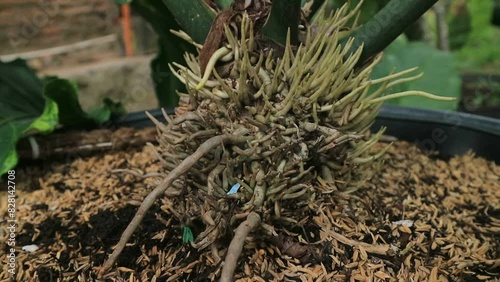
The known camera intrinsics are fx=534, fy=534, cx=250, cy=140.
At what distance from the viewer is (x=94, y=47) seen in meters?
2.90

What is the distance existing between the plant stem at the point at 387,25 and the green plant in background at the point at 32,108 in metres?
0.57

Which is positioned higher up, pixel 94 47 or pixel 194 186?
pixel 194 186

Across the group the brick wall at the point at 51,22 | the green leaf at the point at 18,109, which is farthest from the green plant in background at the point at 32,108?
the brick wall at the point at 51,22

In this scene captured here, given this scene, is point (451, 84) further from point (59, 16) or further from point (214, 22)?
point (59, 16)

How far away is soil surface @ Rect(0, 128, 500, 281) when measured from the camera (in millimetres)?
613

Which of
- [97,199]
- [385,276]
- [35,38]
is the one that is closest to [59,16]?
[35,38]

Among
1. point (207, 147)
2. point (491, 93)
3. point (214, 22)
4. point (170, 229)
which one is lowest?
point (491, 93)

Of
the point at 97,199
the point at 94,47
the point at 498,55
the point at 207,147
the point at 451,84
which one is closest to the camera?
the point at 207,147

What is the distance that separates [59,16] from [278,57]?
2.46 m

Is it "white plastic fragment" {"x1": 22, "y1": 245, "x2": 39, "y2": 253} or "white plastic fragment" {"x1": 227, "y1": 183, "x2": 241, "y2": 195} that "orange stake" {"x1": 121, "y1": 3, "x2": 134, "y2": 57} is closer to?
"white plastic fragment" {"x1": 22, "y1": 245, "x2": 39, "y2": 253}

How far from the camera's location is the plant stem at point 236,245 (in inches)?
20.3

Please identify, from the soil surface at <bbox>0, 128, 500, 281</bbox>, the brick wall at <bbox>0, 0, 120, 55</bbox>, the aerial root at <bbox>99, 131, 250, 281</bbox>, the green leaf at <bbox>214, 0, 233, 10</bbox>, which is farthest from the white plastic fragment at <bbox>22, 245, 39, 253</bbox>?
the brick wall at <bbox>0, 0, 120, 55</bbox>

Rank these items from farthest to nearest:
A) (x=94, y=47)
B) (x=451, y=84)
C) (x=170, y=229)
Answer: (x=94, y=47), (x=451, y=84), (x=170, y=229)

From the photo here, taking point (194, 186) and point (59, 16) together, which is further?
point (59, 16)
